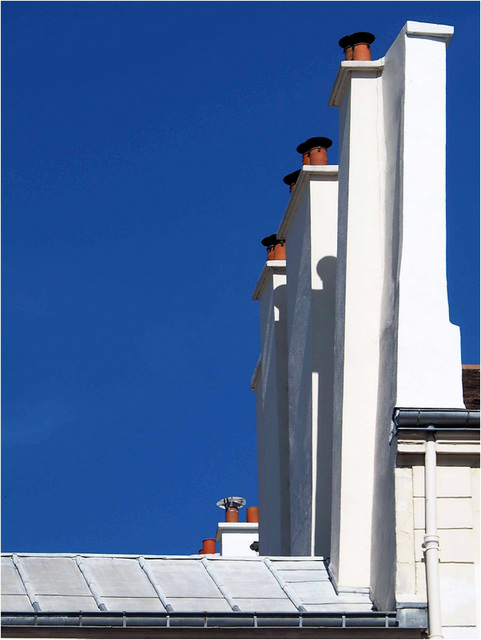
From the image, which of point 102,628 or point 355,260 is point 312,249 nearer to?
point 355,260

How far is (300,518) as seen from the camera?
2339 centimetres

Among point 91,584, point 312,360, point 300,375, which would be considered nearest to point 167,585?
point 91,584

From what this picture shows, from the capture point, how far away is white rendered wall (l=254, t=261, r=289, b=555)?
2552cm

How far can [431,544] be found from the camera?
17516 millimetres

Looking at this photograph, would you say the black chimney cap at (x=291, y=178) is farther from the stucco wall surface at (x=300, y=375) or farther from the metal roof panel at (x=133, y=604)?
the metal roof panel at (x=133, y=604)

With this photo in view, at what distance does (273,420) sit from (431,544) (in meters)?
8.95

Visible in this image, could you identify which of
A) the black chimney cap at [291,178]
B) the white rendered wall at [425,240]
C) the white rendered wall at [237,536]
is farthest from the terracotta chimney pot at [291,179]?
the white rendered wall at [237,536]

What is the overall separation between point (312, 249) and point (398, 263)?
12.7 ft

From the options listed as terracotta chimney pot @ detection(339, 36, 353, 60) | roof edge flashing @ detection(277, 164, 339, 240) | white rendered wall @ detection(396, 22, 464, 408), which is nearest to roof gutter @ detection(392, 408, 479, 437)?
white rendered wall @ detection(396, 22, 464, 408)

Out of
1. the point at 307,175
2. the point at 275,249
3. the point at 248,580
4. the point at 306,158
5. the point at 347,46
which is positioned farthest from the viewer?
the point at 275,249

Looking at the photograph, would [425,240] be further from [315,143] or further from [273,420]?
[273,420]

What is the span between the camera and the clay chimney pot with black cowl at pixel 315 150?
23.7 metres

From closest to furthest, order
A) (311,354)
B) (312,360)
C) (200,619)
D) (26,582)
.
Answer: (200,619) → (26,582) → (312,360) → (311,354)

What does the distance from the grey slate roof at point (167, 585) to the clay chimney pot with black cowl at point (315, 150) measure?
6.28 meters
